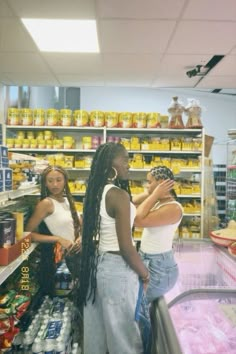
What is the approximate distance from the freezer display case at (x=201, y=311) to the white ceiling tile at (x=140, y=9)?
2009 mm

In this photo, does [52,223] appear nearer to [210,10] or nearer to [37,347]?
[37,347]

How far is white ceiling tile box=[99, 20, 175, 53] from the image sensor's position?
2891 millimetres

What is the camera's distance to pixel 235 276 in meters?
2.22

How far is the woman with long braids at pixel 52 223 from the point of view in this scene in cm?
265

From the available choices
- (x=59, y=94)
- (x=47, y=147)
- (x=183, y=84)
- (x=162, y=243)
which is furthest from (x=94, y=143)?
(x=59, y=94)

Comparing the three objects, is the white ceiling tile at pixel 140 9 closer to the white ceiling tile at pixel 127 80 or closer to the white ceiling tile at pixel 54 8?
the white ceiling tile at pixel 54 8

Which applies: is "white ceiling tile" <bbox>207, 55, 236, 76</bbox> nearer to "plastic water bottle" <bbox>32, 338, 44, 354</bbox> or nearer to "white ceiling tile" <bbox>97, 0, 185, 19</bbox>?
"white ceiling tile" <bbox>97, 0, 185, 19</bbox>

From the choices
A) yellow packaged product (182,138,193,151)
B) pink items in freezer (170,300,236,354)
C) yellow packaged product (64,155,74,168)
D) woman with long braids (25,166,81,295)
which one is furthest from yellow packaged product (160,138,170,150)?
pink items in freezer (170,300,236,354)

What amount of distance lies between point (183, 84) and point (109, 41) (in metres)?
1.91

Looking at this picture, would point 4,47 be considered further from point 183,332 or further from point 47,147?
point 183,332

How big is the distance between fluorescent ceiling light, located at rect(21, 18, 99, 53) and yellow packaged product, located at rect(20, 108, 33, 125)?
1.65 m

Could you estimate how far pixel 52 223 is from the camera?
277cm

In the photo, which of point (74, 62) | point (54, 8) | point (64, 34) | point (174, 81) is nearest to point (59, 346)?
point (54, 8)

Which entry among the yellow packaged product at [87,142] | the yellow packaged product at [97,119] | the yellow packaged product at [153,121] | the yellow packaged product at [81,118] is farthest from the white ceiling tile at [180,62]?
the yellow packaged product at [87,142]
